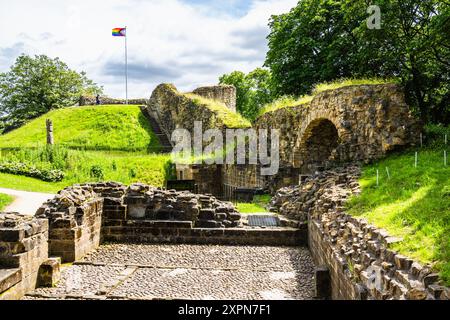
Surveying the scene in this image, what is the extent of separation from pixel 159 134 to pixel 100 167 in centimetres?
1015

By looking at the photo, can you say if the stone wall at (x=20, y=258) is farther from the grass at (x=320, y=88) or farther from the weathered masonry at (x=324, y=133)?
the grass at (x=320, y=88)

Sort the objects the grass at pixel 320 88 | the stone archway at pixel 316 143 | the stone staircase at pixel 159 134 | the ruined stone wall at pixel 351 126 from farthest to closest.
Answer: the stone staircase at pixel 159 134 → the stone archway at pixel 316 143 → the grass at pixel 320 88 → the ruined stone wall at pixel 351 126

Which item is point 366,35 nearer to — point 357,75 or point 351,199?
point 357,75

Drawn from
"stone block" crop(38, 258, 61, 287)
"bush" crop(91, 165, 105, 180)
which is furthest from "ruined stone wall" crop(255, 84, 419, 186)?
"stone block" crop(38, 258, 61, 287)

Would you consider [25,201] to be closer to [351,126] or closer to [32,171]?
[32,171]

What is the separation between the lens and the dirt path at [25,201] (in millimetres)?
13758

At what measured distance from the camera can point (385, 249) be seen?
17.3ft

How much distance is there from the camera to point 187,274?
8359 millimetres

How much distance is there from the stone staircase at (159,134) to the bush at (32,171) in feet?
28.9

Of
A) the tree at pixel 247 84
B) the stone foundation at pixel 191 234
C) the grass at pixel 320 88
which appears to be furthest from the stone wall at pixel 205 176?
the tree at pixel 247 84

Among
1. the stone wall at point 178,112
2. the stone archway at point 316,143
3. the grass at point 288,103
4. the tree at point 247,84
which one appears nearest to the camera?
the stone archway at point 316,143

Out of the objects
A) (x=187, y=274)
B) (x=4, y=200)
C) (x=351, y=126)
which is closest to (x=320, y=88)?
(x=351, y=126)

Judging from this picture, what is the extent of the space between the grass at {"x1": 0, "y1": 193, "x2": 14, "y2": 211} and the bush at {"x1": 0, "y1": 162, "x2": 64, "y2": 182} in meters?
5.25

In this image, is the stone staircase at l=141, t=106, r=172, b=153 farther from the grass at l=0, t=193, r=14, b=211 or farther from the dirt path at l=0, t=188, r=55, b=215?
the grass at l=0, t=193, r=14, b=211
